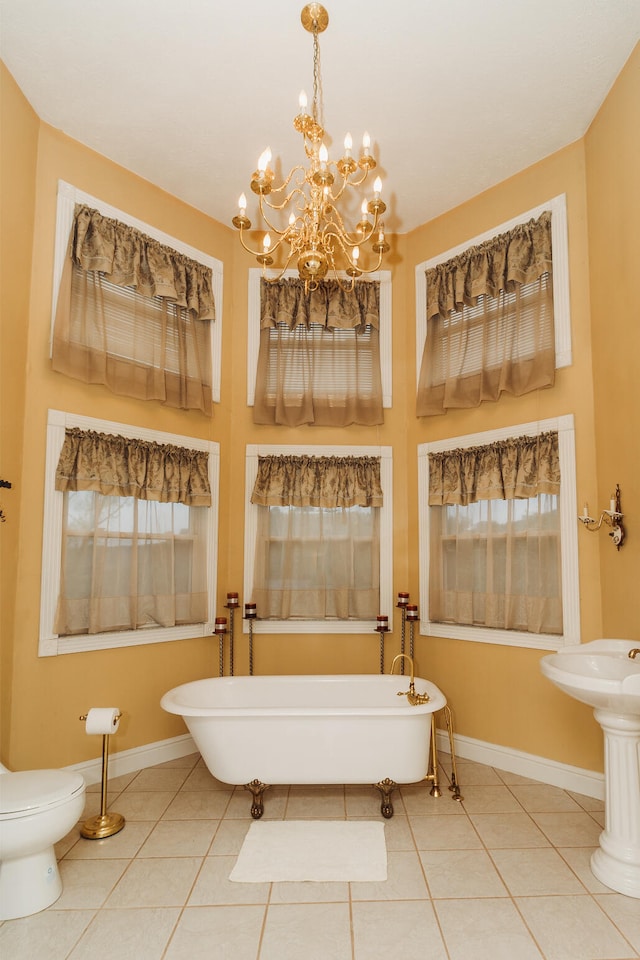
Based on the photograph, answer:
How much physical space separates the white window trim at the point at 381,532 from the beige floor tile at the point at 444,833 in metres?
1.27

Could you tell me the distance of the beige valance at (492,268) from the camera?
3381mm

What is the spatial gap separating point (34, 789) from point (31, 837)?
166mm

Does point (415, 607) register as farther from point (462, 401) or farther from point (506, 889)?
point (506, 889)

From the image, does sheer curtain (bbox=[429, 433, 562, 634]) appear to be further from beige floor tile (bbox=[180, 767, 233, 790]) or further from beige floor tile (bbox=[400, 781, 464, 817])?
beige floor tile (bbox=[180, 767, 233, 790])

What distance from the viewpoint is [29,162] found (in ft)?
9.90

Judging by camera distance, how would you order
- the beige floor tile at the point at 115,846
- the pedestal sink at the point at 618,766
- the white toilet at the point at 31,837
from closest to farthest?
the white toilet at the point at 31,837 → the pedestal sink at the point at 618,766 → the beige floor tile at the point at 115,846

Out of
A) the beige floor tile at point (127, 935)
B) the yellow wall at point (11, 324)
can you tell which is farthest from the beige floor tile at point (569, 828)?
the yellow wall at point (11, 324)

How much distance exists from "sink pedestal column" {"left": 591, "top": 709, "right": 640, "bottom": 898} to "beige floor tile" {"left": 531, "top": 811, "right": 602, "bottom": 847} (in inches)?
8.8

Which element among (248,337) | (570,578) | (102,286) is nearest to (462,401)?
(570,578)

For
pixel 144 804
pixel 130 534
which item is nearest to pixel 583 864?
pixel 144 804

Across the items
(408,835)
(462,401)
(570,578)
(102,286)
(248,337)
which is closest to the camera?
(408,835)

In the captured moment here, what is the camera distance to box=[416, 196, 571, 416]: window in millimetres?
3323

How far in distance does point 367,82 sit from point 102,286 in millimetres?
1775

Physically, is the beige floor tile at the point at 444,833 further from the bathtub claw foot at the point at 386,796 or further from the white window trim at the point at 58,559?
the white window trim at the point at 58,559
